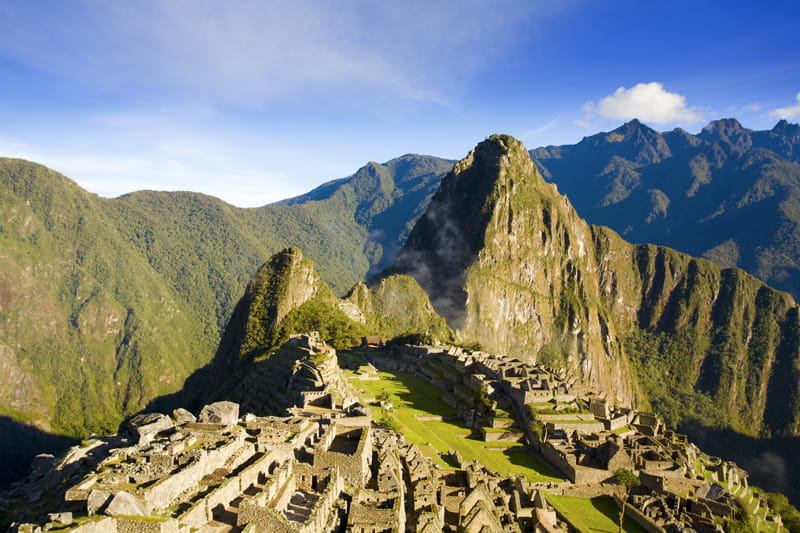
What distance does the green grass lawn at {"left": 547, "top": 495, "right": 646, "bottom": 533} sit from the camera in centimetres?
3278

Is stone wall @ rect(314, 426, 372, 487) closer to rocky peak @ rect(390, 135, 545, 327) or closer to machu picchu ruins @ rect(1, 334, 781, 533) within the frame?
machu picchu ruins @ rect(1, 334, 781, 533)

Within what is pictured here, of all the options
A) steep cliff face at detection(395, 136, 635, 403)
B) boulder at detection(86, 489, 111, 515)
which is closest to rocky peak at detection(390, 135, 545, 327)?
steep cliff face at detection(395, 136, 635, 403)

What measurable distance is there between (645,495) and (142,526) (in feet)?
116

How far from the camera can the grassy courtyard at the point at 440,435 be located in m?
39.5

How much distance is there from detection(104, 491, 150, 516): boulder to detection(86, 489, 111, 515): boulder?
0.85 ft

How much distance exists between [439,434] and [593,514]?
541 inches

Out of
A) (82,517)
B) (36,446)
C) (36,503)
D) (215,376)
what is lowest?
(36,446)

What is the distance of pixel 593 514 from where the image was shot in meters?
35.2

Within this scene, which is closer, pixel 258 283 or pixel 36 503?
pixel 36 503

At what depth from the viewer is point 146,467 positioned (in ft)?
57.2

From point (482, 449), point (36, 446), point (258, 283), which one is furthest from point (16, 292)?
point (482, 449)

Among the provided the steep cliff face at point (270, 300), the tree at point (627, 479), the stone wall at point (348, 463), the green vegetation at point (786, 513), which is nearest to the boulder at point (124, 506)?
the stone wall at point (348, 463)

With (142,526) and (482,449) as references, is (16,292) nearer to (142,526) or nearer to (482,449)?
(482,449)

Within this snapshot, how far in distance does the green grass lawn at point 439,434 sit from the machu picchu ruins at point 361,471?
1.63 feet
